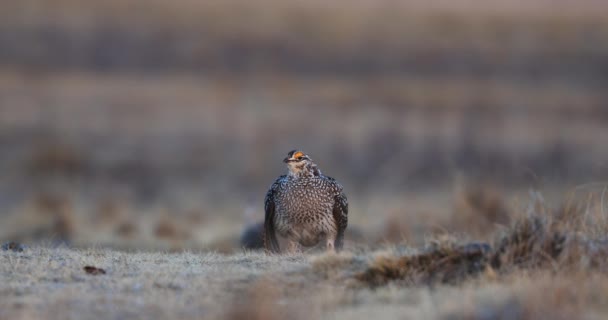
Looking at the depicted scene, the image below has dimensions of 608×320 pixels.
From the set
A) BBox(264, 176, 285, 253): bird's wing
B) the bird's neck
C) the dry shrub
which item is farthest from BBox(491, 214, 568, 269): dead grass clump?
BBox(264, 176, 285, 253): bird's wing

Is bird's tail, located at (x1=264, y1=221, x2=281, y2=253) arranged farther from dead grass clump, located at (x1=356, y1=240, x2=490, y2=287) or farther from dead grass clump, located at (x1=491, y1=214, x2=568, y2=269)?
dead grass clump, located at (x1=491, y1=214, x2=568, y2=269)

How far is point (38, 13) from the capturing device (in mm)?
36531

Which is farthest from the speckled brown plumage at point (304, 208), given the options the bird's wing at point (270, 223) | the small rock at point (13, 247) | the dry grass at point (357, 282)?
the small rock at point (13, 247)

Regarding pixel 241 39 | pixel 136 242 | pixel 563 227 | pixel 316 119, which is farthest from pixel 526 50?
pixel 563 227

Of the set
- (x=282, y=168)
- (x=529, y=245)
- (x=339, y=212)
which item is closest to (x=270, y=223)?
(x=339, y=212)

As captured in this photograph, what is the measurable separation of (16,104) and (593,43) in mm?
17484

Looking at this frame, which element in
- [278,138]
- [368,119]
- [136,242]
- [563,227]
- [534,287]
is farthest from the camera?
[368,119]

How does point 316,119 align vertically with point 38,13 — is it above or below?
below

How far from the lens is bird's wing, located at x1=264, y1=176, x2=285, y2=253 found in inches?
460

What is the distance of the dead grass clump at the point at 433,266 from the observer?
8.40m

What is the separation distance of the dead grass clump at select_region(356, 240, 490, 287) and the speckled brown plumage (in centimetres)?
281

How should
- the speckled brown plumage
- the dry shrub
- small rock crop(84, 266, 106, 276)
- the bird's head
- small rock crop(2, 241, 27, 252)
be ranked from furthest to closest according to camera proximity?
the bird's head, the speckled brown plumage, small rock crop(2, 241, 27, 252), small rock crop(84, 266, 106, 276), the dry shrub

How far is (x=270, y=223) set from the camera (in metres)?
11.8

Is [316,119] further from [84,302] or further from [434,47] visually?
[84,302]
